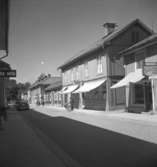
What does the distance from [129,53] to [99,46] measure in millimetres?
3785

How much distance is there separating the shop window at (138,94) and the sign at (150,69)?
13.8 feet

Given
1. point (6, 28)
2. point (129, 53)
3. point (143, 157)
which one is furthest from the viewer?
point (129, 53)

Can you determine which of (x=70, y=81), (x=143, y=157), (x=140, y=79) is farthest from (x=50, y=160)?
(x=70, y=81)

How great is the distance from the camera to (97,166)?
606 centimetres

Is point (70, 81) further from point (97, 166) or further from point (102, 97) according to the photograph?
point (97, 166)

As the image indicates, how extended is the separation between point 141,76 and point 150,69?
87.2 inches

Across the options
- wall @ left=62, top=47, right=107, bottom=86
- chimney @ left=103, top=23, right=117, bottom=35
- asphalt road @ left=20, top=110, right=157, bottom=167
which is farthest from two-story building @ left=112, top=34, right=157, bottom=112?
asphalt road @ left=20, top=110, right=157, bottom=167

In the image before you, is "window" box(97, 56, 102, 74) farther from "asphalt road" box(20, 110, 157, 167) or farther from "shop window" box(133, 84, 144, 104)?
"asphalt road" box(20, 110, 157, 167)

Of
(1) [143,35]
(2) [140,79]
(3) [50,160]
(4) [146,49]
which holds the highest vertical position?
(1) [143,35]

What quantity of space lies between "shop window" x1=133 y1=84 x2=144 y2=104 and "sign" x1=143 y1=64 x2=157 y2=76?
4.21m

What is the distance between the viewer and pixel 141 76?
A: 19750mm

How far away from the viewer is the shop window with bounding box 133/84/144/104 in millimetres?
21541

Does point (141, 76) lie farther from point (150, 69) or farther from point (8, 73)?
point (8, 73)

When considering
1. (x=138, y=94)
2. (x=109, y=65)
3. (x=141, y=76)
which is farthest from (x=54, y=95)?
(x=141, y=76)
